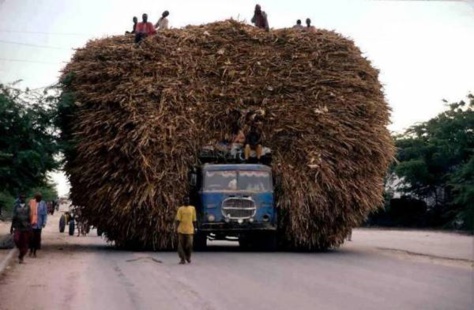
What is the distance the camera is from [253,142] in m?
21.3

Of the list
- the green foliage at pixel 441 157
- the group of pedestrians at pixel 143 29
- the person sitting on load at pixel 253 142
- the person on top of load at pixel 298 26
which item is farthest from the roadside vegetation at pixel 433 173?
the group of pedestrians at pixel 143 29

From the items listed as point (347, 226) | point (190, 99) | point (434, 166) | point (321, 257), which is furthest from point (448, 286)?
point (434, 166)

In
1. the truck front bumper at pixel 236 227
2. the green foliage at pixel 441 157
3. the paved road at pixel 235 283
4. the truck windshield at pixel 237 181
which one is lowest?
the paved road at pixel 235 283

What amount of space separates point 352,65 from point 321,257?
5607 millimetres

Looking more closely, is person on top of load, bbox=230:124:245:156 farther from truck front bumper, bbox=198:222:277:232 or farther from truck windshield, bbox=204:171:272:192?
truck front bumper, bbox=198:222:277:232

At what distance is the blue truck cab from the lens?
2027 cm

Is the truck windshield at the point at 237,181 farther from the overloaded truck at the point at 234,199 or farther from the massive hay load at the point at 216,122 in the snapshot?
the massive hay load at the point at 216,122

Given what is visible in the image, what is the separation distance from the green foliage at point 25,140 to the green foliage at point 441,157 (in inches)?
913

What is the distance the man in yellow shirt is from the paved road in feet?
1.19

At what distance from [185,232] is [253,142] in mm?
5117

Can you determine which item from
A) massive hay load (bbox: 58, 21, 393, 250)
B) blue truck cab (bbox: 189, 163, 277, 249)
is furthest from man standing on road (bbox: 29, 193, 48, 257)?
blue truck cab (bbox: 189, 163, 277, 249)

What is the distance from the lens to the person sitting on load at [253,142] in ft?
69.3

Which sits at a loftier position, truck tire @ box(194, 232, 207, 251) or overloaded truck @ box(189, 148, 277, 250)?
overloaded truck @ box(189, 148, 277, 250)

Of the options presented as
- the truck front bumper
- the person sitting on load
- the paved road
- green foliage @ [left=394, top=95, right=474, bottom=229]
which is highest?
green foliage @ [left=394, top=95, right=474, bottom=229]
